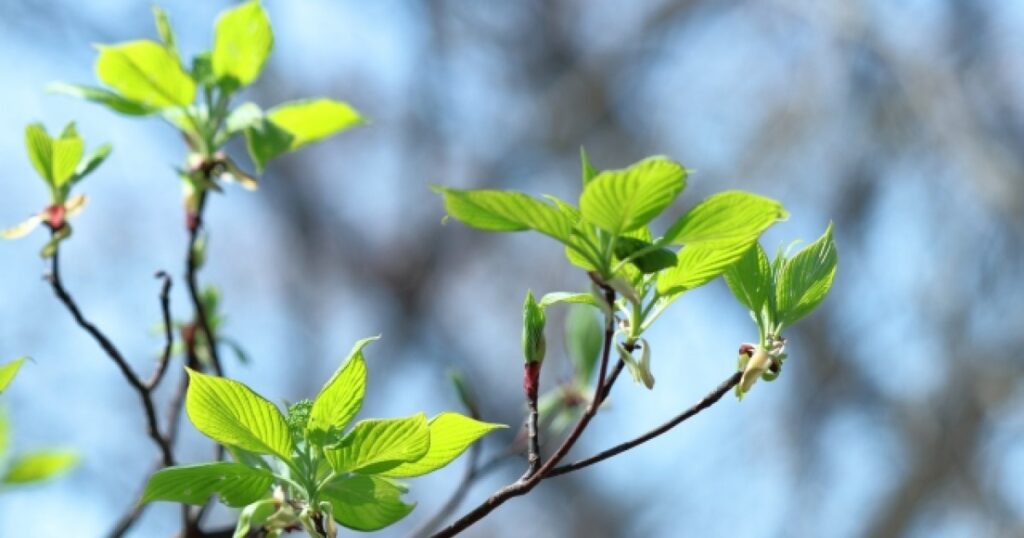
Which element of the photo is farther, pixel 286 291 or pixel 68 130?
pixel 286 291

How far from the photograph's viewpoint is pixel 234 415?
0.31 m

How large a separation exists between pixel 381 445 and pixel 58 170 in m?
0.23

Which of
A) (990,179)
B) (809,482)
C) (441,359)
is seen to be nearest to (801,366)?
(809,482)

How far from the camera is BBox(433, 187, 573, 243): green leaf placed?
285mm

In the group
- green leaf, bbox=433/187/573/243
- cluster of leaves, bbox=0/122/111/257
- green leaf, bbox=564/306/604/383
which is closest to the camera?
green leaf, bbox=433/187/573/243

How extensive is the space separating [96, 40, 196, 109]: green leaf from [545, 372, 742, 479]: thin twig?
258 mm

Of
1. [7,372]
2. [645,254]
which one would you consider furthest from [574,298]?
[7,372]

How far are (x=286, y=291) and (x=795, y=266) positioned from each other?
3.38m

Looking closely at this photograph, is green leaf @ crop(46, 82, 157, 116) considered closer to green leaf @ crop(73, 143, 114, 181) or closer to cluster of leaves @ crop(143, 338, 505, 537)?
green leaf @ crop(73, 143, 114, 181)

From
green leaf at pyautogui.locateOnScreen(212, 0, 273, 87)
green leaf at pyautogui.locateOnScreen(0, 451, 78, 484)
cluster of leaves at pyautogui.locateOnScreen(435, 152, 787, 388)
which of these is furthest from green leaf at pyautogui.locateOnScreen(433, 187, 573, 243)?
green leaf at pyautogui.locateOnScreen(0, 451, 78, 484)

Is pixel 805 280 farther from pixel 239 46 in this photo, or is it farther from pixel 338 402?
pixel 239 46

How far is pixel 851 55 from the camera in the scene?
10.6ft

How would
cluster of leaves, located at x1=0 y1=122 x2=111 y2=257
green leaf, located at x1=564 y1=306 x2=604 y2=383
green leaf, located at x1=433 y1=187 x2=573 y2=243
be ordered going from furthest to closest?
1. green leaf, located at x1=564 y1=306 x2=604 y2=383
2. cluster of leaves, located at x1=0 y1=122 x2=111 y2=257
3. green leaf, located at x1=433 y1=187 x2=573 y2=243

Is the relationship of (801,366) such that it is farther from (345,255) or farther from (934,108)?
(345,255)
